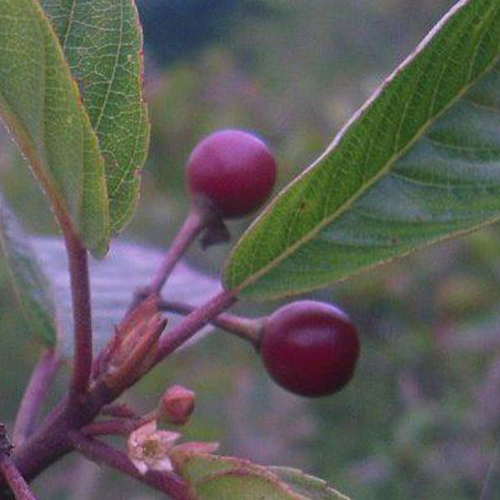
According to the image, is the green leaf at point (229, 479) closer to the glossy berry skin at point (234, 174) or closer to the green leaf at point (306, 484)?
the green leaf at point (306, 484)

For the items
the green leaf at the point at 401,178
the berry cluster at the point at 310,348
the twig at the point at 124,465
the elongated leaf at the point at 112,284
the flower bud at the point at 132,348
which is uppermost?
the green leaf at the point at 401,178

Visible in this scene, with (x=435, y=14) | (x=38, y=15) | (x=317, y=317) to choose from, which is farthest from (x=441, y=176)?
(x=435, y=14)

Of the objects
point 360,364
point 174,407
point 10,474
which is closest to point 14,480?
point 10,474

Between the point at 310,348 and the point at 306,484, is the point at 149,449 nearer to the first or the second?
the point at 306,484

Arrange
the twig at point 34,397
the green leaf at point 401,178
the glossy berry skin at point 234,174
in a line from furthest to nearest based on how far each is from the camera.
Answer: the glossy berry skin at point 234,174
the twig at point 34,397
the green leaf at point 401,178

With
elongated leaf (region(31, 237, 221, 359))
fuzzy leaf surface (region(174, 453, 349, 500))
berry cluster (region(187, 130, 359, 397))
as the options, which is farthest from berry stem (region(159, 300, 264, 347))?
fuzzy leaf surface (region(174, 453, 349, 500))

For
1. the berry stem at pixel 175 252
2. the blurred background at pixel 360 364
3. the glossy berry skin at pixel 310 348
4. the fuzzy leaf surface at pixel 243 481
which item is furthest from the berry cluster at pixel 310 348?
the blurred background at pixel 360 364

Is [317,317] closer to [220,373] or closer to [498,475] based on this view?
[498,475]
